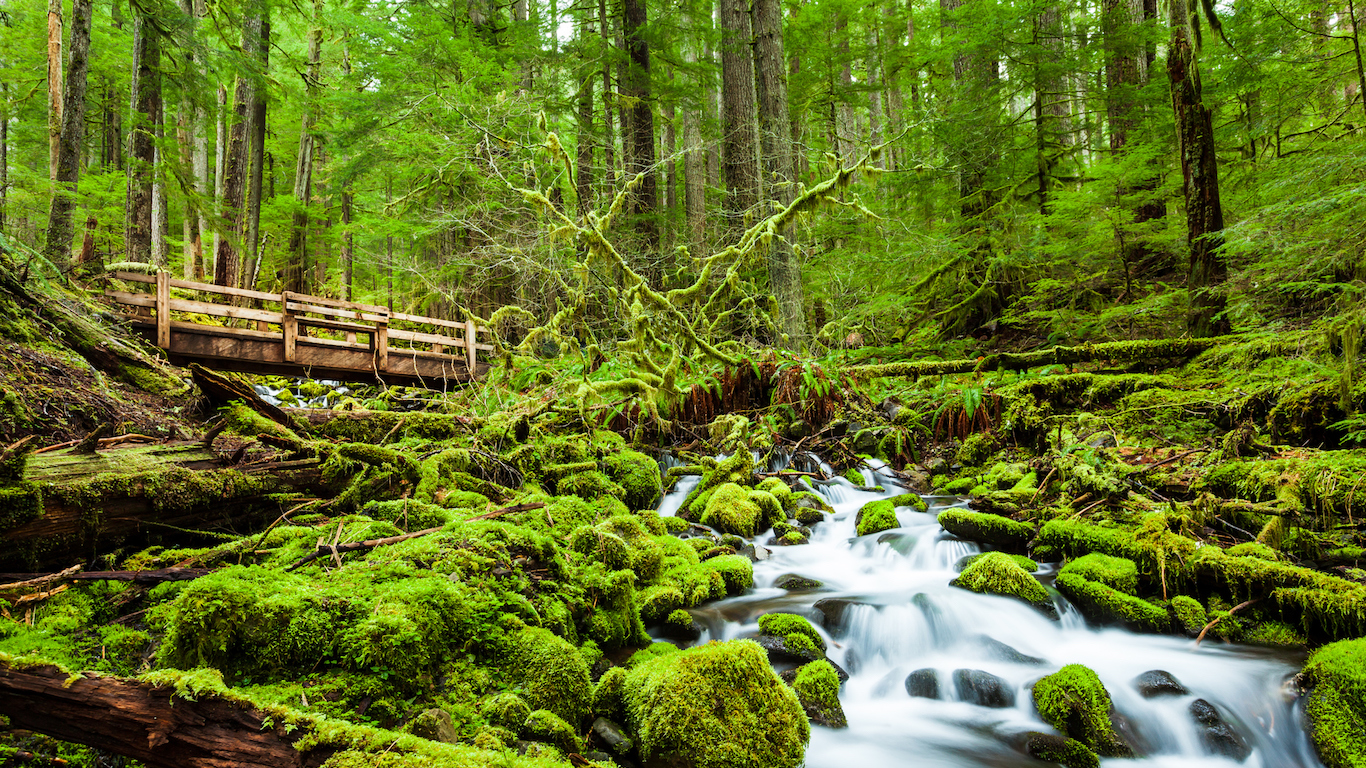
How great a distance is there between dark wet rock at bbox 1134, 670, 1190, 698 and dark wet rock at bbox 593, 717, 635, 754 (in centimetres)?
273

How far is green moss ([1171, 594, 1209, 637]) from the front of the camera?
3637 mm

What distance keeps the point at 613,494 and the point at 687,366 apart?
3052 millimetres

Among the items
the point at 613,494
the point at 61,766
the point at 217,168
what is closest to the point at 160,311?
the point at 613,494

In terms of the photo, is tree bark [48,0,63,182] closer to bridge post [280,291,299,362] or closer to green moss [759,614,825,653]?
bridge post [280,291,299,362]

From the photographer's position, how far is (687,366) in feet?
27.5

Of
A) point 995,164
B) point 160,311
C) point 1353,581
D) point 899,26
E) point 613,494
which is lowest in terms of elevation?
point 1353,581

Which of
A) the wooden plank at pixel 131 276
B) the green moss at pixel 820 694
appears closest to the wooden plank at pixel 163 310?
the wooden plank at pixel 131 276

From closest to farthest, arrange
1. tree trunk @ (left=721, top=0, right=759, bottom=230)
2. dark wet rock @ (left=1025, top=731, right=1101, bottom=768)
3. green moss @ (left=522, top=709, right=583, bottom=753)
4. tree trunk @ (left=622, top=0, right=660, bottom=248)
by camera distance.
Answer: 1. green moss @ (left=522, top=709, right=583, bottom=753)
2. dark wet rock @ (left=1025, top=731, right=1101, bottom=768)
3. tree trunk @ (left=721, top=0, right=759, bottom=230)
4. tree trunk @ (left=622, top=0, right=660, bottom=248)

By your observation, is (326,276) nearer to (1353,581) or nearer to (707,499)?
(707,499)

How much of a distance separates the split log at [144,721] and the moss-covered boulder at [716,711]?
1.35 meters

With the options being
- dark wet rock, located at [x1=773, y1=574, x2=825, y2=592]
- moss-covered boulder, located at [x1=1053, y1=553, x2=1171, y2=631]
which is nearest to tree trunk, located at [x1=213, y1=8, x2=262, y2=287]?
dark wet rock, located at [x1=773, y1=574, x2=825, y2=592]

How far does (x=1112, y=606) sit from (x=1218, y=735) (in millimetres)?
836

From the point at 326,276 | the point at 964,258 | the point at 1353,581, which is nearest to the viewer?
the point at 1353,581

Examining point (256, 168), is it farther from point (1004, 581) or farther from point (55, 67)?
point (1004, 581)
